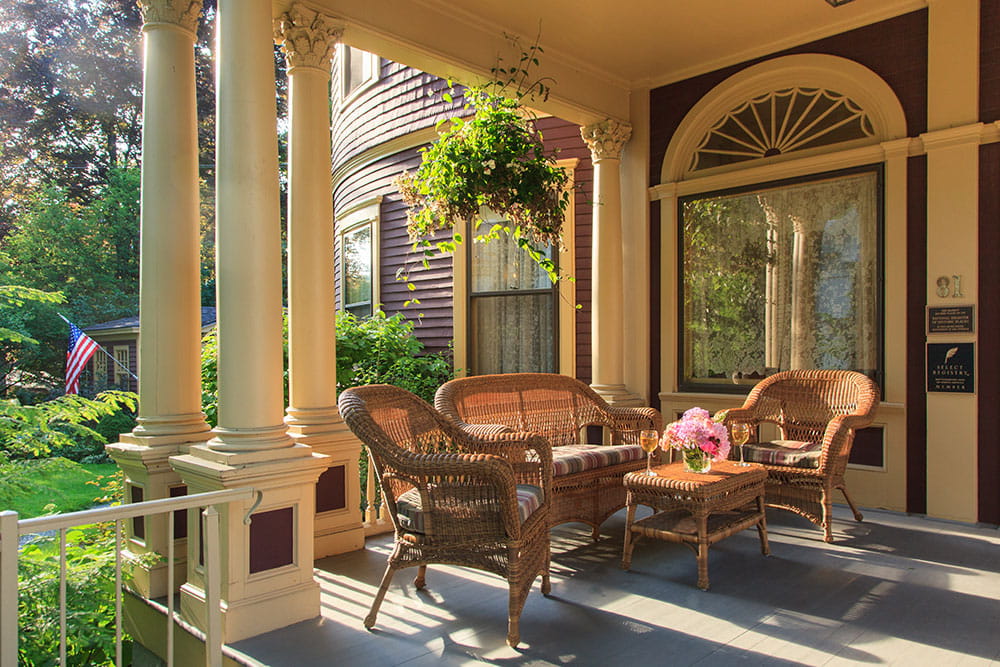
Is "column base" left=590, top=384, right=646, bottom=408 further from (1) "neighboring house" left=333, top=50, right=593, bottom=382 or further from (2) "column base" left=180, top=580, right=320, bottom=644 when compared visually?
(2) "column base" left=180, top=580, right=320, bottom=644

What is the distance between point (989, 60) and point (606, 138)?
2.42 m

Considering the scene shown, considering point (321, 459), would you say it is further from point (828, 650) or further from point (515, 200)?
point (828, 650)

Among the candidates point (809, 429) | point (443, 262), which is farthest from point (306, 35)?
point (809, 429)

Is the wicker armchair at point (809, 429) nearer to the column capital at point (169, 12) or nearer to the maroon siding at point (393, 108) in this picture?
the column capital at point (169, 12)

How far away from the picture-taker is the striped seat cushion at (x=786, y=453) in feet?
12.6

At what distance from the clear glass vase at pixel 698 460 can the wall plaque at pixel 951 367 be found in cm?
183

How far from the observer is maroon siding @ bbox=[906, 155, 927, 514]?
425 centimetres

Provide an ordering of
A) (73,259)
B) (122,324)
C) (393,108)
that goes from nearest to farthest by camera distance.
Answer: (393,108), (122,324), (73,259)

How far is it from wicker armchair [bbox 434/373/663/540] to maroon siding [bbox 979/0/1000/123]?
2619 mm

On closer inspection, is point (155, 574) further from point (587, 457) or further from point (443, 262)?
point (443, 262)

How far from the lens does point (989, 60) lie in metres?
4.02

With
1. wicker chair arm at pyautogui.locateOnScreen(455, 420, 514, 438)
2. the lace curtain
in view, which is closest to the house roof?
the lace curtain

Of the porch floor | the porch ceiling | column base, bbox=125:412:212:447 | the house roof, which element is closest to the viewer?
the porch floor

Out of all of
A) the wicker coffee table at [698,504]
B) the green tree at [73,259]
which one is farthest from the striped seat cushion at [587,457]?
the green tree at [73,259]
